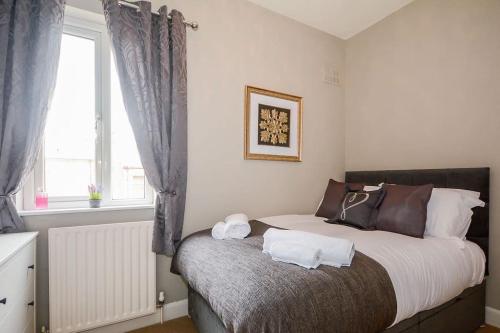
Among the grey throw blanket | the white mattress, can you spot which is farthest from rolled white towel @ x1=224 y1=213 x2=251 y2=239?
the white mattress

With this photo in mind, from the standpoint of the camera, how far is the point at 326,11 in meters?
2.58

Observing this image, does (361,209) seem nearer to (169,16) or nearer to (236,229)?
(236,229)

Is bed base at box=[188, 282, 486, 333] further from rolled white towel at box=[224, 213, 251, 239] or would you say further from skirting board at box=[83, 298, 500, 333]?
rolled white towel at box=[224, 213, 251, 239]

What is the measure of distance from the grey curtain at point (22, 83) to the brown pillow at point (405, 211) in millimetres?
2368

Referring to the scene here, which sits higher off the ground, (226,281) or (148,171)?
(148,171)

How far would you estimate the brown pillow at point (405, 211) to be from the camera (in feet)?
5.85

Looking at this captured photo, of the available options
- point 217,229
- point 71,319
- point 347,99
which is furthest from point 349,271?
point 347,99

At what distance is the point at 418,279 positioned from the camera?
4.49 ft

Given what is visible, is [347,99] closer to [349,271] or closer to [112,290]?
[349,271]

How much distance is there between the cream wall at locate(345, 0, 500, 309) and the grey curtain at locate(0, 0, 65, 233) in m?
2.80

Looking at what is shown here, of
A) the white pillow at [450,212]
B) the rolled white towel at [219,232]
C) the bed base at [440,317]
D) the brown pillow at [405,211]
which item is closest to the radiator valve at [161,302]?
the bed base at [440,317]

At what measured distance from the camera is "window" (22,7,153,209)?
5.93ft

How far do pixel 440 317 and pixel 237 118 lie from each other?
6.52 feet

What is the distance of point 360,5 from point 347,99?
3.16ft
